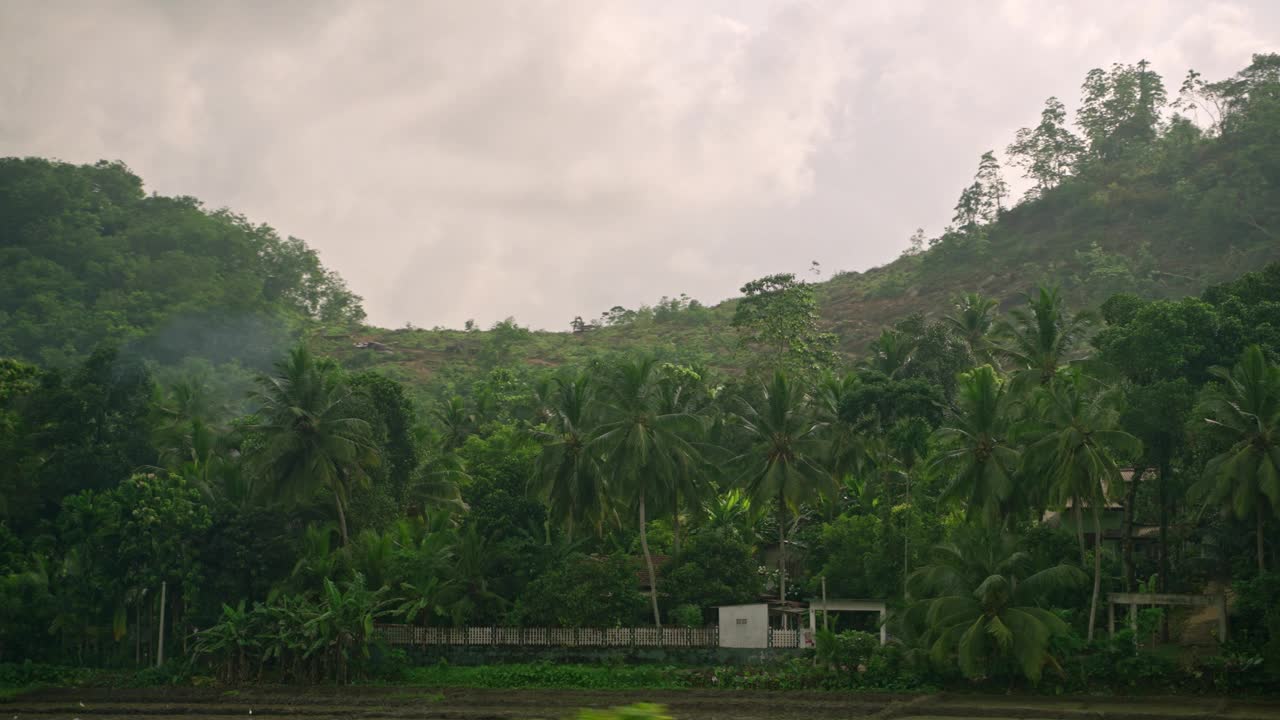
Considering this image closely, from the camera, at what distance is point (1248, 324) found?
33375mm

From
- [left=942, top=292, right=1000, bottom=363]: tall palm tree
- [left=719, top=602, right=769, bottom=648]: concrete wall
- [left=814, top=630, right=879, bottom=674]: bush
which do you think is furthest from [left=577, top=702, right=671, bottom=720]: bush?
[left=942, top=292, right=1000, bottom=363]: tall palm tree

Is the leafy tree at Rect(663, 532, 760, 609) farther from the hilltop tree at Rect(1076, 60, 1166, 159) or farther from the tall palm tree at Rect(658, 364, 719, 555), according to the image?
the hilltop tree at Rect(1076, 60, 1166, 159)

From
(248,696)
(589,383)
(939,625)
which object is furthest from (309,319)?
(939,625)

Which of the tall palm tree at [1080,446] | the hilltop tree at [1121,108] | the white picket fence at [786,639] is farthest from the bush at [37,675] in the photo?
the hilltop tree at [1121,108]

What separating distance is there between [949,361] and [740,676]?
19.7 meters

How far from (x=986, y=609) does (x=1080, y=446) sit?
508 cm

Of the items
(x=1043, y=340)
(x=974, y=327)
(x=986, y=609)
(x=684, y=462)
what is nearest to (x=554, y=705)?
(x=684, y=462)

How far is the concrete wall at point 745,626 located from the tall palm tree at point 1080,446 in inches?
354

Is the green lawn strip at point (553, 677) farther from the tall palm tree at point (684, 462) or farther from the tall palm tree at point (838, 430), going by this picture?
the tall palm tree at point (838, 430)

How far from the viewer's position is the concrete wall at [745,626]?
1364 inches

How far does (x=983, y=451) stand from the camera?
33719mm

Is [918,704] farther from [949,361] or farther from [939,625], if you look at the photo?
[949,361]

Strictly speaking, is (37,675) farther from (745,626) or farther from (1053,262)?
(1053,262)

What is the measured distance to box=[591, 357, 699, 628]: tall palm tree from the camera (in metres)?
36.7
